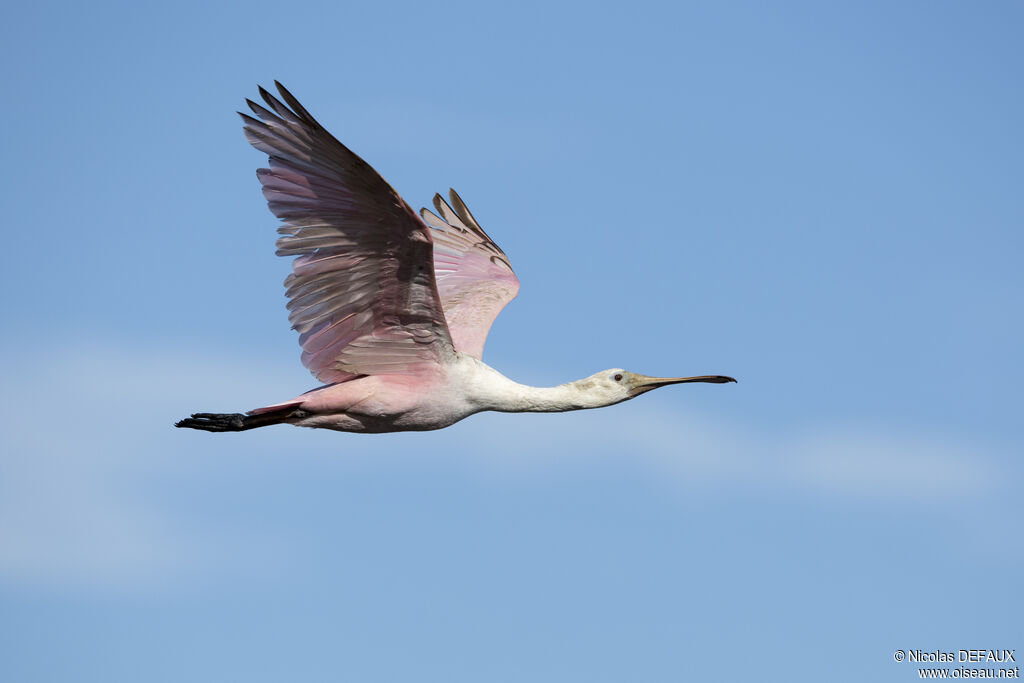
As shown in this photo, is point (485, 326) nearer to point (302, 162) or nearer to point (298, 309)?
point (298, 309)

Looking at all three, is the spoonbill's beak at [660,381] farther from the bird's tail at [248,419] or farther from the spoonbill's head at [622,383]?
the bird's tail at [248,419]

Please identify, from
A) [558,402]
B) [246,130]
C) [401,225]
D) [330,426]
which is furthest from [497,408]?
[246,130]

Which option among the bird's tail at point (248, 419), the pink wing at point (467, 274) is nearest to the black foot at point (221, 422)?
the bird's tail at point (248, 419)

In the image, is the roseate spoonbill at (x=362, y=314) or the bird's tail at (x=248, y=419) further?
the bird's tail at (x=248, y=419)

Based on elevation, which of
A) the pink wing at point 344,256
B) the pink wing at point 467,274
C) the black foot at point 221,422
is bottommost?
the black foot at point 221,422

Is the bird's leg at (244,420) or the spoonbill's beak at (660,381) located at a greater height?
the spoonbill's beak at (660,381)

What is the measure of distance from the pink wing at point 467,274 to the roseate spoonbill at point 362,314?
9.24 ft

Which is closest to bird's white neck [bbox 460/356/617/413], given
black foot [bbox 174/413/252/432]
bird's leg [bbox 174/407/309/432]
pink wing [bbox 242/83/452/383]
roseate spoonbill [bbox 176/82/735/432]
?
roseate spoonbill [bbox 176/82/735/432]

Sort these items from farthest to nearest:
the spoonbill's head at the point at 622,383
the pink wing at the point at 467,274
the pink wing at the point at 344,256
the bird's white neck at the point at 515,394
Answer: the pink wing at the point at 467,274 → the spoonbill's head at the point at 622,383 → the bird's white neck at the point at 515,394 → the pink wing at the point at 344,256

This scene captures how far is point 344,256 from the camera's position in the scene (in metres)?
16.2

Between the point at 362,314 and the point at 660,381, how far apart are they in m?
4.23

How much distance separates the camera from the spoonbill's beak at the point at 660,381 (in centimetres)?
1866

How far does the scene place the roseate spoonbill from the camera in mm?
15484

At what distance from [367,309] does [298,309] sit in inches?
31.9
